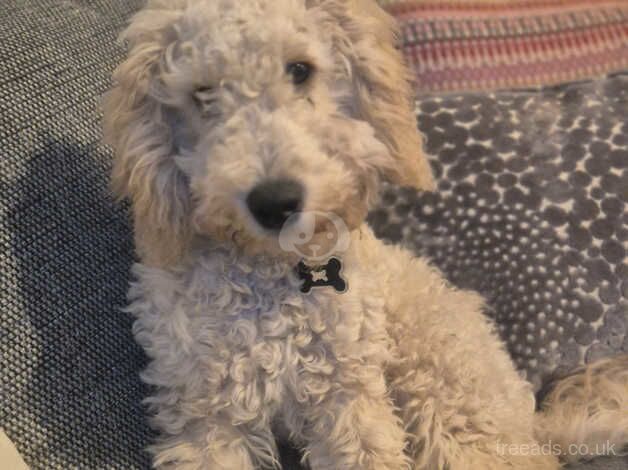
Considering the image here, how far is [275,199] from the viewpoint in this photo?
0.79m

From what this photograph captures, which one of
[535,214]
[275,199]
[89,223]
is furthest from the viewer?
[535,214]

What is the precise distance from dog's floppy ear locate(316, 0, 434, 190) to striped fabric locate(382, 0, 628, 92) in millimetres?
497

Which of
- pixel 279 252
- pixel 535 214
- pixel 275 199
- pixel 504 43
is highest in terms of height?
pixel 275 199

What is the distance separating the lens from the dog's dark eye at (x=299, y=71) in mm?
905

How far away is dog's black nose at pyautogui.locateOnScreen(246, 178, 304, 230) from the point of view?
0.79 m

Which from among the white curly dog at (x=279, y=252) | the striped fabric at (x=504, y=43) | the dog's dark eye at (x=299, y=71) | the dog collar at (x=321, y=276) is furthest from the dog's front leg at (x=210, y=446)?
the striped fabric at (x=504, y=43)

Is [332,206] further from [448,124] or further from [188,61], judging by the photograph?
[448,124]

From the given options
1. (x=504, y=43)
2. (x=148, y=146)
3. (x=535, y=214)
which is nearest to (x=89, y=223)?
(x=148, y=146)

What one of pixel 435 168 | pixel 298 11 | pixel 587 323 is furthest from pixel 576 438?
pixel 298 11

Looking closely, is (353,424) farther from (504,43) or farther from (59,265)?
(504,43)

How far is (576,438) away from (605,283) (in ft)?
1.06

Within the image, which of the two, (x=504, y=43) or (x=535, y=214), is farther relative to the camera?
(x=504, y=43)

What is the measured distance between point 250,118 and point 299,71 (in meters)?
0.11

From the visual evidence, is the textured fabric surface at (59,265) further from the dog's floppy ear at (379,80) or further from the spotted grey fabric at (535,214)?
the spotted grey fabric at (535,214)
